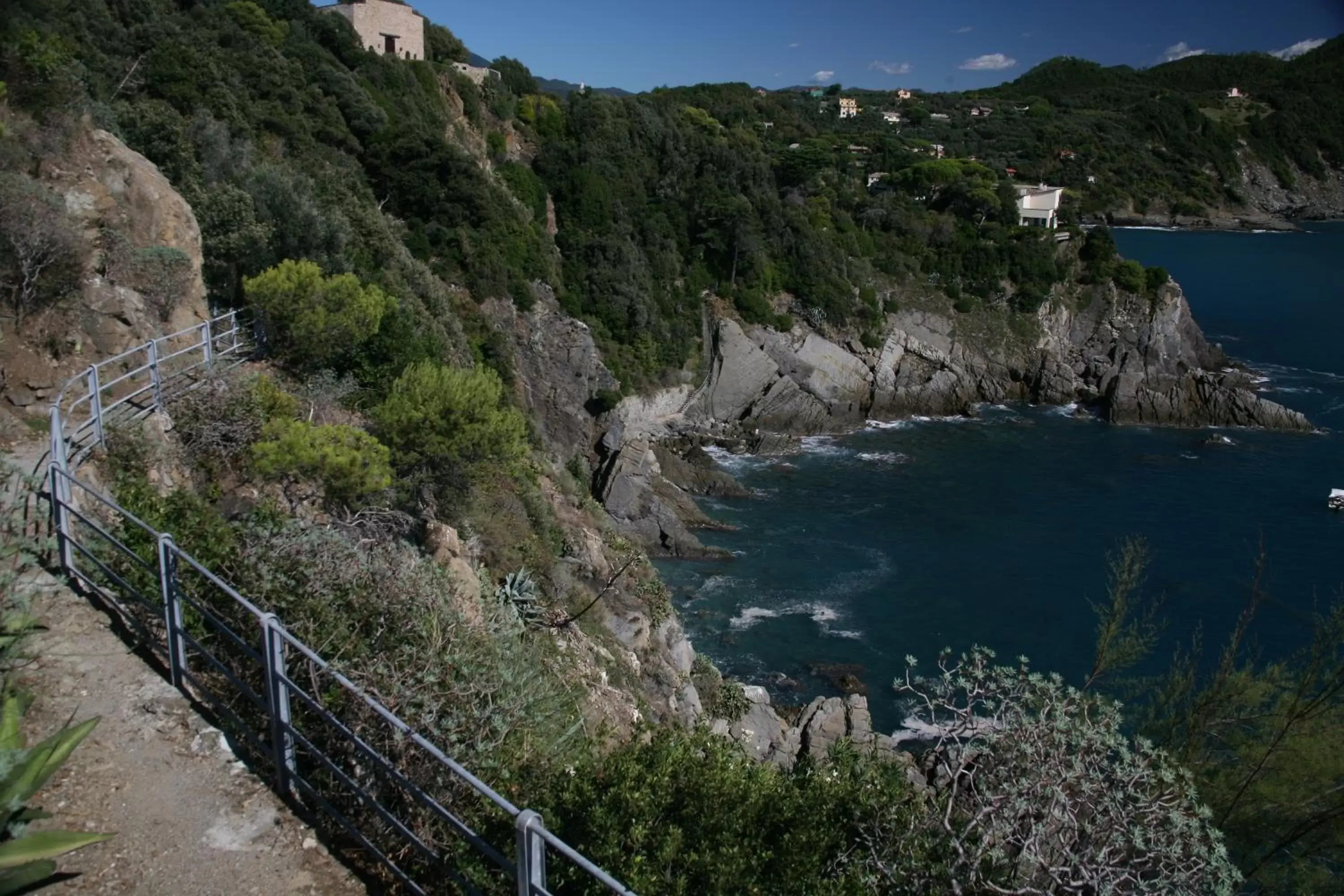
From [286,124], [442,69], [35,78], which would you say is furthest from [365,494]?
[442,69]

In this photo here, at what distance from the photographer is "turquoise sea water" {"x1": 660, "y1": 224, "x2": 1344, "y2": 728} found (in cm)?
2703

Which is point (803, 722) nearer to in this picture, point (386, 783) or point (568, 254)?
point (386, 783)

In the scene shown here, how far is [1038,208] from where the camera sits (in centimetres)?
6494

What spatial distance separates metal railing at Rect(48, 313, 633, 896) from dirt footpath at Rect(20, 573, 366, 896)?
182 mm

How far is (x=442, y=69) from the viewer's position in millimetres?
50938

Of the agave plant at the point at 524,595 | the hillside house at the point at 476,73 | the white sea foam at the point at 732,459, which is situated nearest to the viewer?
the agave plant at the point at 524,595

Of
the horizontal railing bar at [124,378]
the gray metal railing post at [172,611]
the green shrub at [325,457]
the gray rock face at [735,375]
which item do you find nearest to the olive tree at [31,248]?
the horizontal railing bar at [124,378]

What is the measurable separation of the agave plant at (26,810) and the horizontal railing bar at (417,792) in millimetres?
1035

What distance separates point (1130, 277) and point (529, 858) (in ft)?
195

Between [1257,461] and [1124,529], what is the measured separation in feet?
37.1

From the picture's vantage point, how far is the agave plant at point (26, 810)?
4.14m

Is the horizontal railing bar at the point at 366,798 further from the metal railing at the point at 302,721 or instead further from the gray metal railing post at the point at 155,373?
the gray metal railing post at the point at 155,373

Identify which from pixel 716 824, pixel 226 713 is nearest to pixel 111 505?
pixel 226 713

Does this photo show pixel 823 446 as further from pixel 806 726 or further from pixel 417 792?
pixel 417 792
